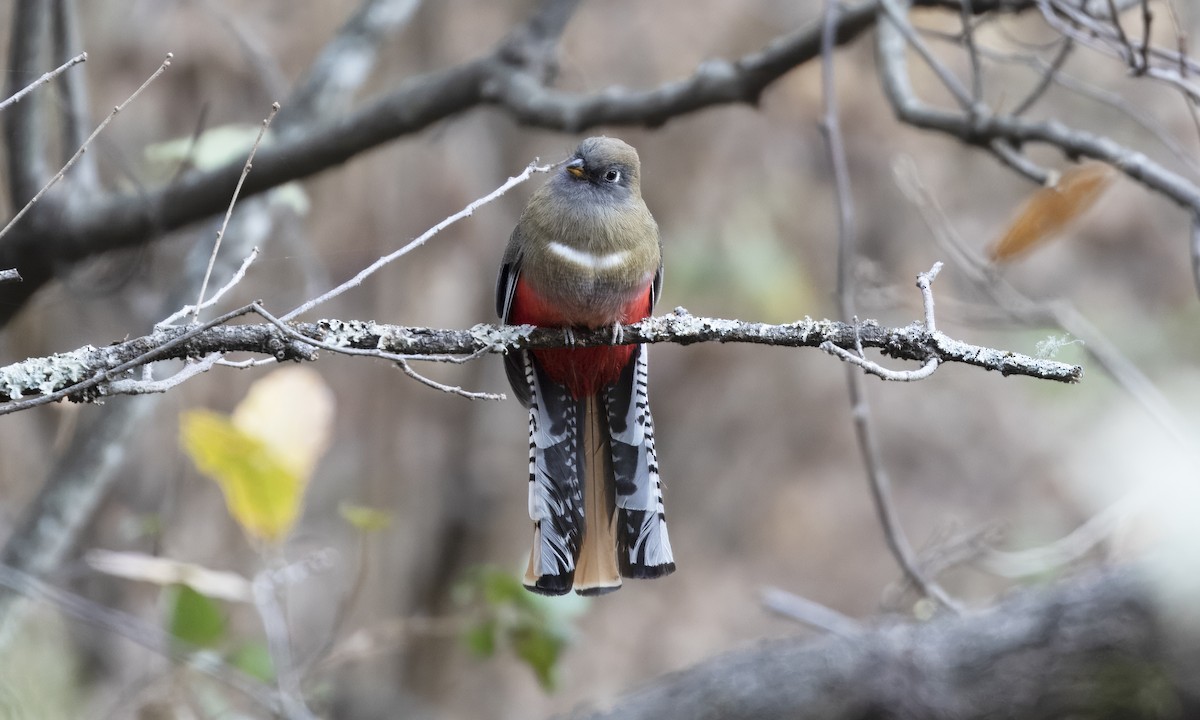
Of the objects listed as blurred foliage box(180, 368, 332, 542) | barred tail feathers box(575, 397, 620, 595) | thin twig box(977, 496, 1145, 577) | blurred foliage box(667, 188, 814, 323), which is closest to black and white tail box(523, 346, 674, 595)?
barred tail feathers box(575, 397, 620, 595)

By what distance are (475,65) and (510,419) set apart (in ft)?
12.3

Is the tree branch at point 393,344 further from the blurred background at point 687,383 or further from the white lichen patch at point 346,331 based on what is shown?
the blurred background at point 687,383

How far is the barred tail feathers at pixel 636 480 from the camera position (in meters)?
2.79

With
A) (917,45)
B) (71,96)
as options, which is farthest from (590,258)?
Result: (71,96)

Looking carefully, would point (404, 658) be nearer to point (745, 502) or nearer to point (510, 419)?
point (510, 419)

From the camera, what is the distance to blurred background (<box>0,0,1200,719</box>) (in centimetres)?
650

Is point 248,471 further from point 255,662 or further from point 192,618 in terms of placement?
point 255,662

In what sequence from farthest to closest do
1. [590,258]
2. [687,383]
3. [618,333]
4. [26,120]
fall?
[687,383] < [26,120] < [590,258] < [618,333]

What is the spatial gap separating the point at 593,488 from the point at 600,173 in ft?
2.87

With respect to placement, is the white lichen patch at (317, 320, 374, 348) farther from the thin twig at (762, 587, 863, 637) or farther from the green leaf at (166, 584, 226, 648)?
the green leaf at (166, 584, 226, 648)

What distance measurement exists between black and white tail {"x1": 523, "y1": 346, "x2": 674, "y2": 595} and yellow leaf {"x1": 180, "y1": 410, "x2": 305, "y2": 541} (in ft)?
3.29

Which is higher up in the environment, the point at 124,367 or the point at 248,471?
the point at 248,471

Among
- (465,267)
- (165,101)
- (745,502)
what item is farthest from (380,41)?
(745,502)

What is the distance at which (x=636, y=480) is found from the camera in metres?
3.00
